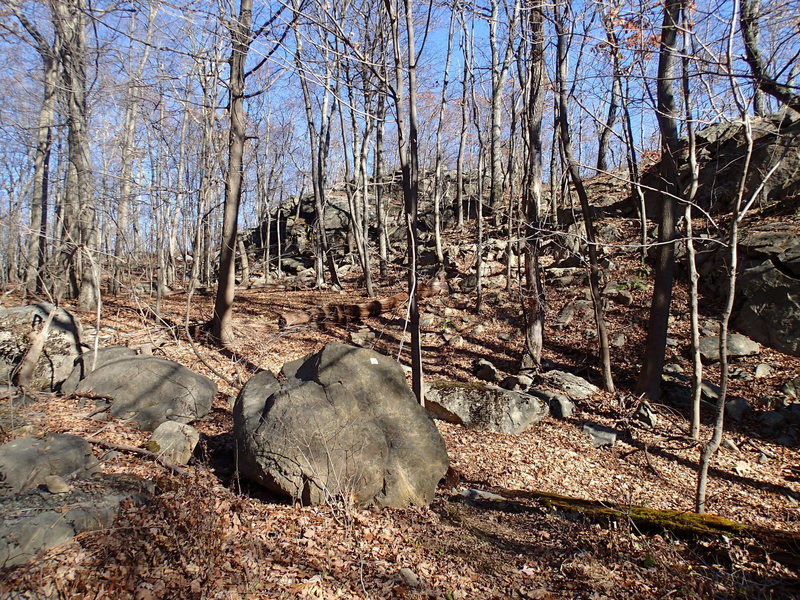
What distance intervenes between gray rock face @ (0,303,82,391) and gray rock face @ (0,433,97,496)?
2.90m

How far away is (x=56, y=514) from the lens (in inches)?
142

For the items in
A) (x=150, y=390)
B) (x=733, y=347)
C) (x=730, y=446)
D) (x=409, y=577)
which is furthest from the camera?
(x=733, y=347)

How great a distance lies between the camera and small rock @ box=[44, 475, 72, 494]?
4.05 meters

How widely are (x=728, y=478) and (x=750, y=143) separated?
15.5 ft

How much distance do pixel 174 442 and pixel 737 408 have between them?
9044mm

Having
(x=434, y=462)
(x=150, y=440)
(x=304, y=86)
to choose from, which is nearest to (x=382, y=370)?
(x=434, y=462)

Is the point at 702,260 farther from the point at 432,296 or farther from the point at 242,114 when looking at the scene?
the point at 242,114

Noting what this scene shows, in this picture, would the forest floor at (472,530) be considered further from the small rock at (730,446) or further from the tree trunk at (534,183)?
the tree trunk at (534,183)

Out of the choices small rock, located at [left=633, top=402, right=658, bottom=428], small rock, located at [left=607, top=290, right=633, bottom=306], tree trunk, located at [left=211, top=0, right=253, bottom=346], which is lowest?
small rock, located at [left=633, top=402, right=658, bottom=428]

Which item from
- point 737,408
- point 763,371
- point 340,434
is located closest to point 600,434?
point 737,408

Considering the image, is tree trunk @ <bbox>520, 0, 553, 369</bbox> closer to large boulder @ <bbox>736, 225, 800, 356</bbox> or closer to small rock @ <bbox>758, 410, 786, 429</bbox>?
small rock @ <bbox>758, 410, 786, 429</bbox>

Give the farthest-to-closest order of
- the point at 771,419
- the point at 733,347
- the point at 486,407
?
the point at 733,347
the point at 486,407
the point at 771,419

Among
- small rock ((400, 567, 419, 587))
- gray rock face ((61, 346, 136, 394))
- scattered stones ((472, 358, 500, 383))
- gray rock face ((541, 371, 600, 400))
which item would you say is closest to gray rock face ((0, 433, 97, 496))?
gray rock face ((61, 346, 136, 394))

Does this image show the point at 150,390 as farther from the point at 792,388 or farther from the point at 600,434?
the point at 792,388
